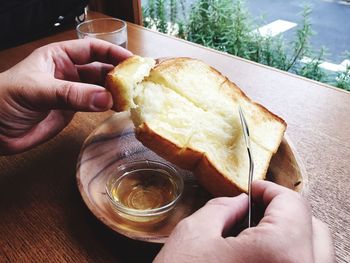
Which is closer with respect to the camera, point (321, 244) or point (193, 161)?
point (321, 244)

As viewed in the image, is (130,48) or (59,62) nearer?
(59,62)

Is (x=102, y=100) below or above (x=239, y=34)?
above


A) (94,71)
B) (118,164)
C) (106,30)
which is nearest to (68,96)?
(118,164)

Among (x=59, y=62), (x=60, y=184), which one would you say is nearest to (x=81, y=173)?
(x=60, y=184)

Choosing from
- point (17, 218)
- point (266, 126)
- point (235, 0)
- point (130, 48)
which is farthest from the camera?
point (235, 0)

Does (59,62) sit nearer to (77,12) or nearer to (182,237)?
(182,237)

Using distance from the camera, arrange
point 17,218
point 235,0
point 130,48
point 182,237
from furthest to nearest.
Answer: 1. point 235,0
2. point 130,48
3. point 17,218
4. point 182,237

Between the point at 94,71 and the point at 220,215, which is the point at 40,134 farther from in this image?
the point at 220,215

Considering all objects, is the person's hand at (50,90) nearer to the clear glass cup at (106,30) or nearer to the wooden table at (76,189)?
the wooden table at (76,189)
